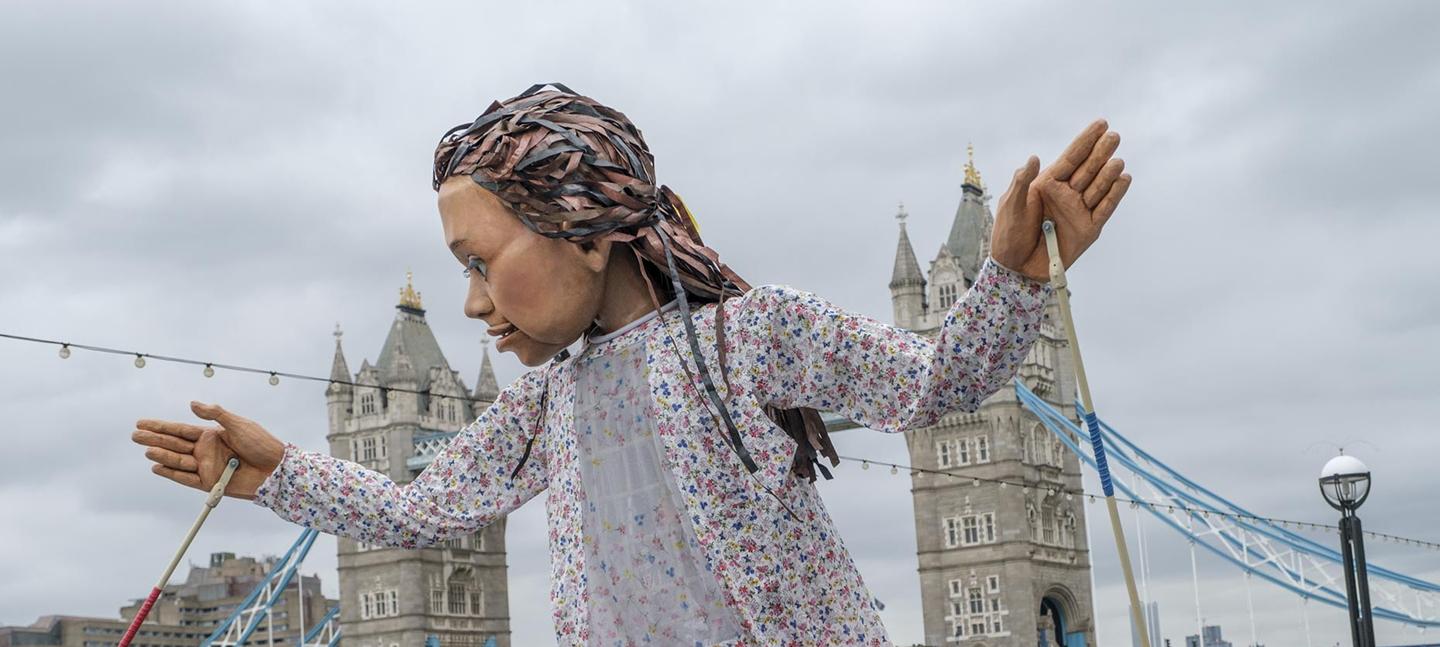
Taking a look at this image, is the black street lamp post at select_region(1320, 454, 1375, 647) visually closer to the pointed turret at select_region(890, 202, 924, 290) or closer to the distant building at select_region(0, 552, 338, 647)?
the pointed turret at select_region(890, 202, 924, 290)

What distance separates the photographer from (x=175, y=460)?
3.62 m

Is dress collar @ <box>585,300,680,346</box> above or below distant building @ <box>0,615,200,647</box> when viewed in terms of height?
below

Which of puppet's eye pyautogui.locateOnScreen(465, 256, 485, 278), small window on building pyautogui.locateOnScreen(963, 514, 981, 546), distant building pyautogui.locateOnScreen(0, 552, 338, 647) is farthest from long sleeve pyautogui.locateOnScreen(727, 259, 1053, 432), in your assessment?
distant building pyautogui.locateOnScreen(0, 552, 338, 647)

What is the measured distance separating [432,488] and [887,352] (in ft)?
4.03

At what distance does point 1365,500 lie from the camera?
9367 mm

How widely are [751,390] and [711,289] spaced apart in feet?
0.94

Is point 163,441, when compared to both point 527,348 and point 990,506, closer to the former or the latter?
point 527,348

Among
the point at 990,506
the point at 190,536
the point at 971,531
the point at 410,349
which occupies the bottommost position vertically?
the point at 190,536

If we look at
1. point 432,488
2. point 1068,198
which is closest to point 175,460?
point 432,488

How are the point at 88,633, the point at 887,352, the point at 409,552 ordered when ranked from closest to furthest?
the point at 887,352
the point at 409,552
the point at 88,633

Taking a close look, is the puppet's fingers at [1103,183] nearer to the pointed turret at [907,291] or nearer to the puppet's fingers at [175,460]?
the puppet's fingers at [175,460]

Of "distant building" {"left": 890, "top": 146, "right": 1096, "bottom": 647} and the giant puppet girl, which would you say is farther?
"distant building" {"left": 890, "top": 146, "right": 1096, "bottom": 647}

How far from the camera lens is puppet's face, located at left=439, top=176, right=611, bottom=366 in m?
3.27

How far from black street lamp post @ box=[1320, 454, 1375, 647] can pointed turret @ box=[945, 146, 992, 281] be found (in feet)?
98.1
